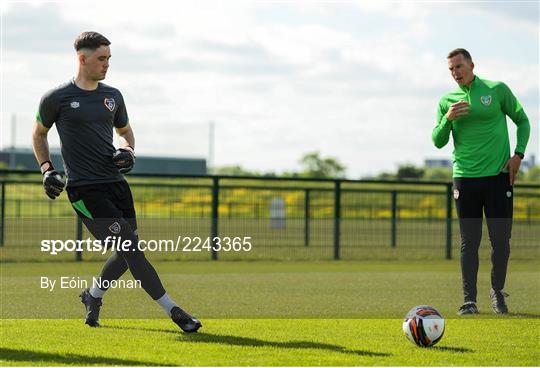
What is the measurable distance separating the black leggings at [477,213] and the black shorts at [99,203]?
3425 millimetres

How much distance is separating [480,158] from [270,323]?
2710 mm

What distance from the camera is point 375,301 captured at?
11320mm

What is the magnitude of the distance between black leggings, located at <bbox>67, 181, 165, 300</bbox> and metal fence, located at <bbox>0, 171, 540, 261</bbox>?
29.1 feet

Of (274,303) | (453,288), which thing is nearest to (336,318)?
(274,303)

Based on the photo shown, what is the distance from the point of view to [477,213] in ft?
33.7

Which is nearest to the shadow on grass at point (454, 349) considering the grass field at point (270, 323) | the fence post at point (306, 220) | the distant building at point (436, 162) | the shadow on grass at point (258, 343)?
the grass field at point (270, 323)

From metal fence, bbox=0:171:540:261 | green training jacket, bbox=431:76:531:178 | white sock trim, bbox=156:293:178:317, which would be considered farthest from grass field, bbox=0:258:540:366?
metal fence, bbox=0:171:540:261

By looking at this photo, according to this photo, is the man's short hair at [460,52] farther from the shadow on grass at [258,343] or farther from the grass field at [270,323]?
the shadow on grass at [258,343]

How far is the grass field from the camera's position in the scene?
23.4 ft

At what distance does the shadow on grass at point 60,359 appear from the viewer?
6.80m

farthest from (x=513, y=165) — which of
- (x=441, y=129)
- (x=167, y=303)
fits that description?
(x=167, y=303)

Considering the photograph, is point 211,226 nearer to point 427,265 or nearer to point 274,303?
point 427,265

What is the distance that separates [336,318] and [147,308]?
1902 millimetres

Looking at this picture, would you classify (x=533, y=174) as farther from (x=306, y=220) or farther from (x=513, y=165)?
(x=513, y=165)
